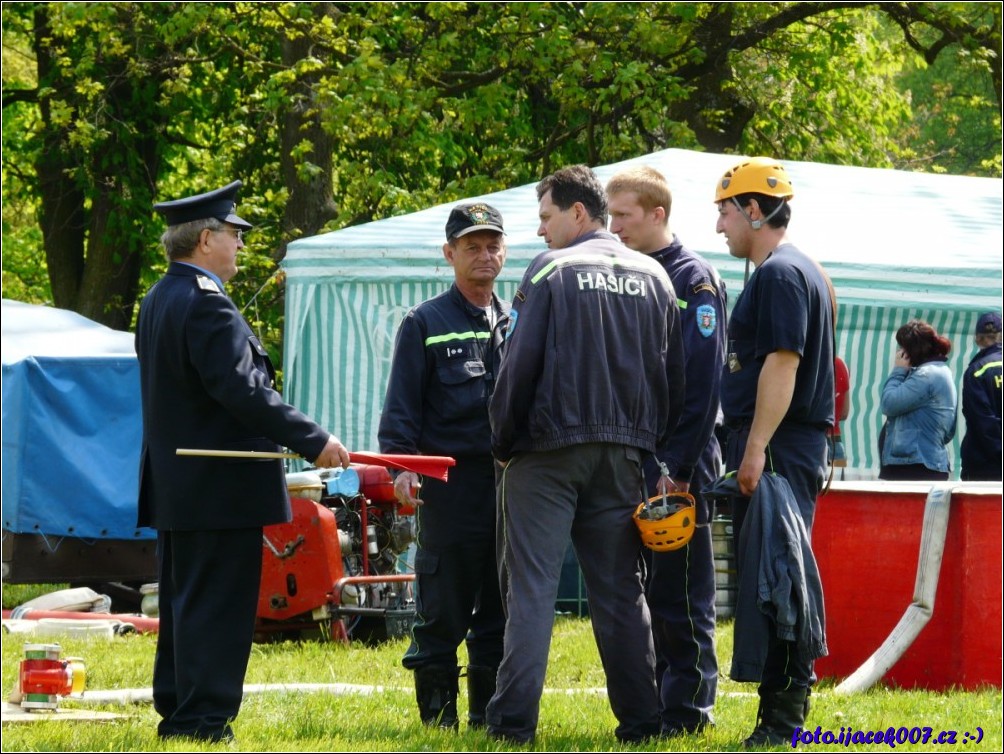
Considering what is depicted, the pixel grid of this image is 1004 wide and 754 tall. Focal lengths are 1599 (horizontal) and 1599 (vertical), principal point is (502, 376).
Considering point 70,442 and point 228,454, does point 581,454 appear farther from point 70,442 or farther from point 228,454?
point 70,442

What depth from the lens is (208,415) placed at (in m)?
5.16

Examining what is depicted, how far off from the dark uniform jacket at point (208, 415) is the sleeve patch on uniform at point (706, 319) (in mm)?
1361

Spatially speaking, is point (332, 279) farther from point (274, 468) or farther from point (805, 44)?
point (805, 44)

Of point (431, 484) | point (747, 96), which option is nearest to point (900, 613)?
point (431, 484)

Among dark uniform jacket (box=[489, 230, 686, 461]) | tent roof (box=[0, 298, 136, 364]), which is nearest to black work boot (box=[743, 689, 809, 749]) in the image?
dark uniform jacket (box=[489, 230, 686, 461])

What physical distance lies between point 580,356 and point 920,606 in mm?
2567

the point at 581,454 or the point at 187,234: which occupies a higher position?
the point at 187,234

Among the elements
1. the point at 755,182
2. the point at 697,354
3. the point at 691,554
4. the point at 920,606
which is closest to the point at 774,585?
the point at 691,554

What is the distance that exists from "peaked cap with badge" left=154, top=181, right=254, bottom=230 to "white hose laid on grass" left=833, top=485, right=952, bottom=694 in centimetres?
325

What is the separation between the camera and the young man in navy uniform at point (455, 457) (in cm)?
568

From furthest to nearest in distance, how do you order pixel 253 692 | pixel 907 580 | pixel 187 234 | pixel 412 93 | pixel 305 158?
1. pixel 305 158
2. pixel 412 93
3. pixel 907 580
4. pixel 253 692
5. pixel 187 234

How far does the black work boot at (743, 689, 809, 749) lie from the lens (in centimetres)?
506

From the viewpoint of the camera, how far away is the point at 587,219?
207 inches

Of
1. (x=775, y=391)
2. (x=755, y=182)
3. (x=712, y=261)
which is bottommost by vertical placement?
(x=775, y=391)
